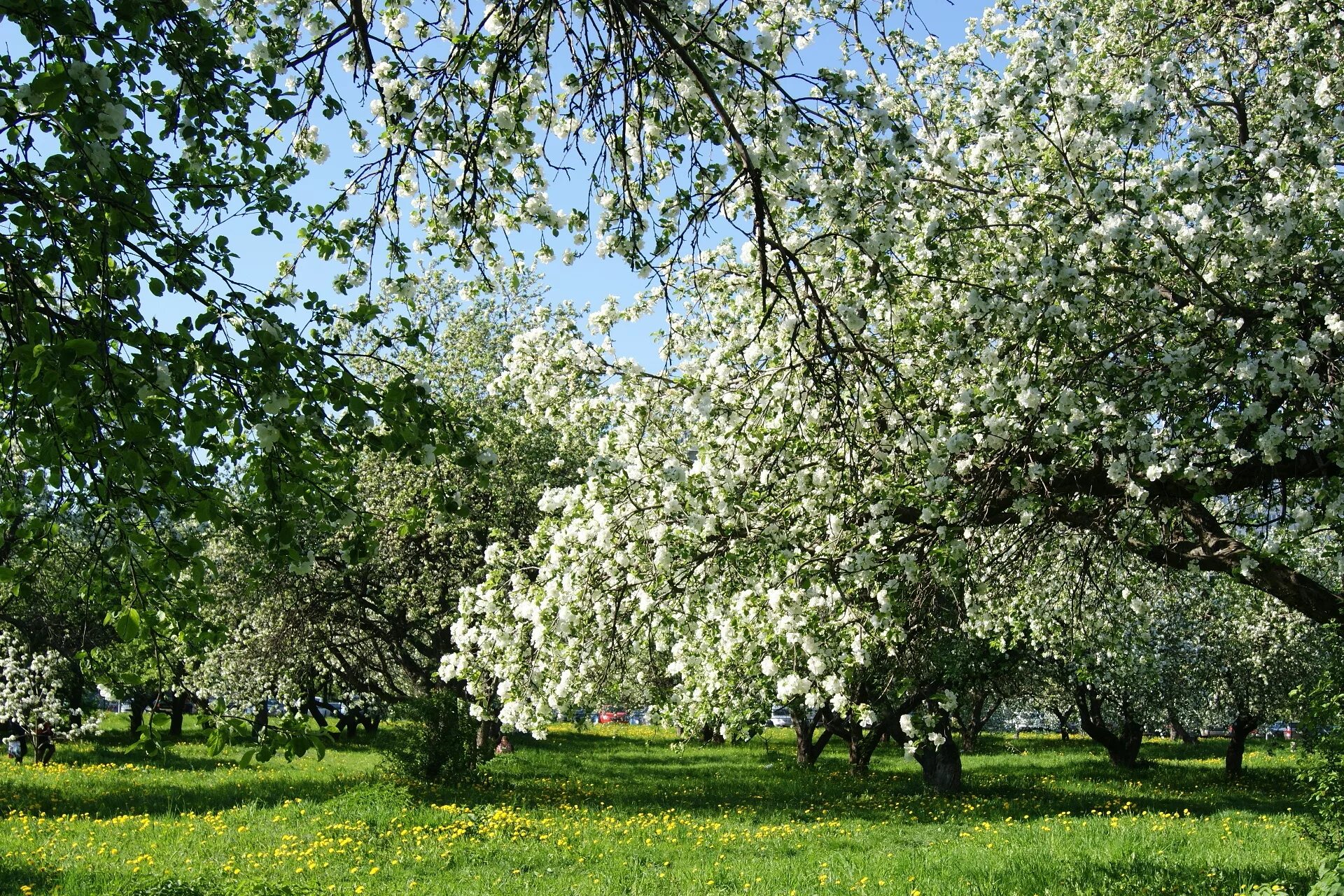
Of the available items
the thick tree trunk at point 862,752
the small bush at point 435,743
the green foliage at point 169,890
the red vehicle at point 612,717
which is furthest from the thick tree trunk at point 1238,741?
the red vehicle at point 612,717

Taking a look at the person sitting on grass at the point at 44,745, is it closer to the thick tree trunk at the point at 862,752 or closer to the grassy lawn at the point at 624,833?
the grassy lawn at the point at 624,833

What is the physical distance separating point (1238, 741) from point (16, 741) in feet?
92.6

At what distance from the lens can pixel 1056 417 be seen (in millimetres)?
7008

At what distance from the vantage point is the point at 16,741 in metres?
19.7

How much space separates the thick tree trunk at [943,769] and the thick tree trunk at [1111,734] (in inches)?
283

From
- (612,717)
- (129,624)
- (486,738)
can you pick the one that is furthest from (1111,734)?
(612,717)

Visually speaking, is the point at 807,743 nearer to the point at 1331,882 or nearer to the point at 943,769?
the point at 943,769

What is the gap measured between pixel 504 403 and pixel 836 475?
14.1 m

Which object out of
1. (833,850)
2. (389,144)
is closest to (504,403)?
(833,850)

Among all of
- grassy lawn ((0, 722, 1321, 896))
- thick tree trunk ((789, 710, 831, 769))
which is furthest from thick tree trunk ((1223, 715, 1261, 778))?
thick tree trunk ((789, 710, 831, 769))

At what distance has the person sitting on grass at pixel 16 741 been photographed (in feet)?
64.8

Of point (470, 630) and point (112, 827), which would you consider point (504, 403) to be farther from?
point (470, 630)

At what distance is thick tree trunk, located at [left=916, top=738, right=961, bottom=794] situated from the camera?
65.8ft

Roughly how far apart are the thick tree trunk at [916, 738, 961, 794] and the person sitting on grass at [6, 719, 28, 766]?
18225 mm
